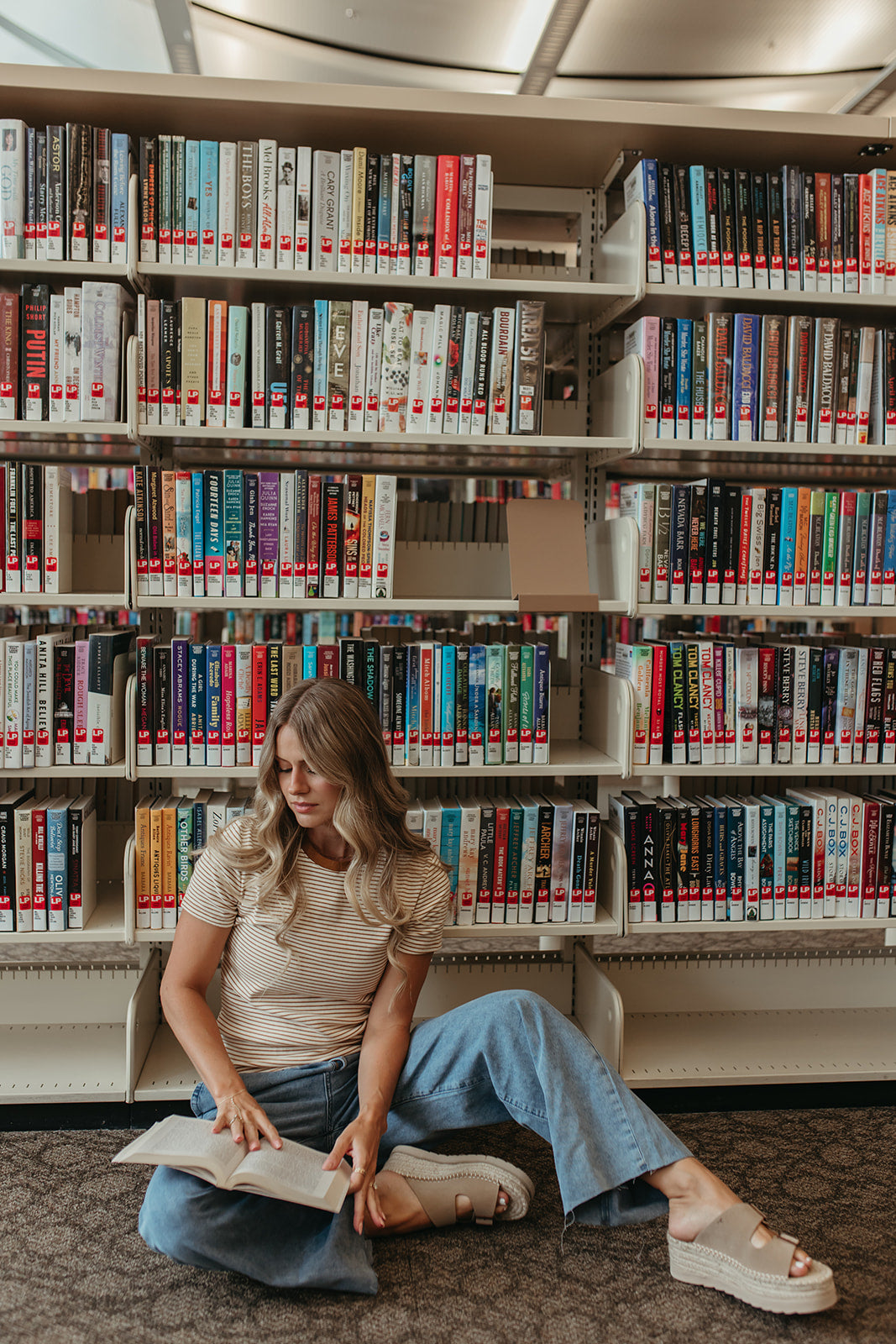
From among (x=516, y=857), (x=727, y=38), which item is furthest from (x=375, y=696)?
(x=727, y=38)

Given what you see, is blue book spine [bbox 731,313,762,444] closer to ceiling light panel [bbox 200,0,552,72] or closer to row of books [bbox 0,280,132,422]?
row of books [bbox 0,280,132,422]

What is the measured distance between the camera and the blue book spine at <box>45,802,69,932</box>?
1903mm

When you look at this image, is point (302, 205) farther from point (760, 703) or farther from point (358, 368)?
point (760, 703)

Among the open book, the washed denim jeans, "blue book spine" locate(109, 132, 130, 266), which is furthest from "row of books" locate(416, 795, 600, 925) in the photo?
"blue book spine" locate(109, 132, 130, 266)

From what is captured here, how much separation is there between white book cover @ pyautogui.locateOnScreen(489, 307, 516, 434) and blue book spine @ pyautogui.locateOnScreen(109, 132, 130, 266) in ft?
2.38

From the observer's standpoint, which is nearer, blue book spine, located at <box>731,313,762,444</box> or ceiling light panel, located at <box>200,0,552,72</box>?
blue book spine, located at <box>731,313,762,444</box>

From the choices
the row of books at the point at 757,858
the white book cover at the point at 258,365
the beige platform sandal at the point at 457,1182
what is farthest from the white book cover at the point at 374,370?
the beige platform sandal at the point at 457,1182

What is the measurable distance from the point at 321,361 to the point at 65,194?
22.5 inches

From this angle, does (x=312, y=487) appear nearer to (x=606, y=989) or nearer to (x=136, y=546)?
(x=136, y=546)

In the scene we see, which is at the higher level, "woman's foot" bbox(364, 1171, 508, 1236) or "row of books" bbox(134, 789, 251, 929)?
"row of books" bbox(134, 789, 251, 929)

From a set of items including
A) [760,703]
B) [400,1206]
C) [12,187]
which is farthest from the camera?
[760,703]

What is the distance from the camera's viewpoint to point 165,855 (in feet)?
6.34

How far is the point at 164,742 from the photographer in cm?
191

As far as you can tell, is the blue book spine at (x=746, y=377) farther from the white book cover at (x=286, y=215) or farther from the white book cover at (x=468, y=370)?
the white book cover at (x=286, y=215)
